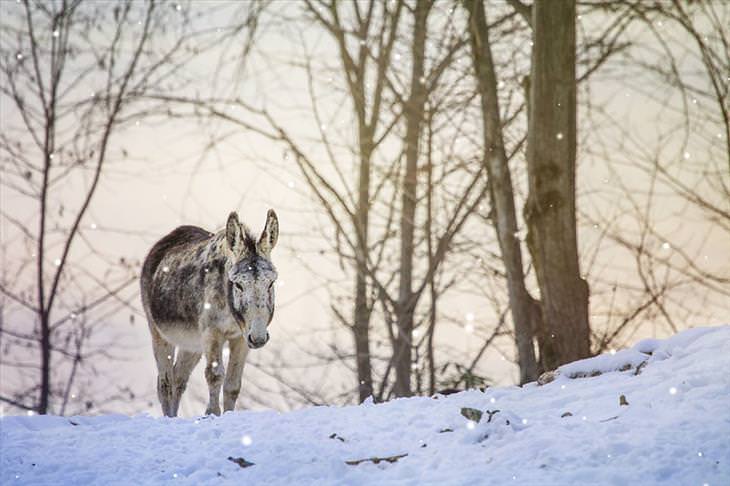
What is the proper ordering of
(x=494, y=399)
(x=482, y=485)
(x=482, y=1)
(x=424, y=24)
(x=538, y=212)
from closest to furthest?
(x=482, y=485) → (x=494, y=399) → (x=538, y=212) → (x=482, y=1) → (x=424, y=24)

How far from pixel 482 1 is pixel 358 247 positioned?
3.49 meters

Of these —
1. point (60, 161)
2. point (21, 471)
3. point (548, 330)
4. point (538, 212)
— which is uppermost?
point (60, 161)

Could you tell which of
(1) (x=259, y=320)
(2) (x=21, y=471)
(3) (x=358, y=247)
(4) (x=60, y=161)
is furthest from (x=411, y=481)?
(4) (x=60, y=161)

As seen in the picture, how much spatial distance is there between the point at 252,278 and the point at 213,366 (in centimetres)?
136

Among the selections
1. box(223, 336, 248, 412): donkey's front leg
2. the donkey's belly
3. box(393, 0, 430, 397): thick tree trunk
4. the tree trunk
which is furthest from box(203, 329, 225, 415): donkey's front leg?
the tree trunk

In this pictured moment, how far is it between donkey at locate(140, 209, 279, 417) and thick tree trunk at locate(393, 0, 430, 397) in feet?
8.62

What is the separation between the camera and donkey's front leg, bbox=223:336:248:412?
1015 centimetres

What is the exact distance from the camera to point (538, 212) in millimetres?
8828

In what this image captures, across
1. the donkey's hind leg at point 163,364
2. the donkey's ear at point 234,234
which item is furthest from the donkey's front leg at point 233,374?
the donkey's hind leg at point 163,364

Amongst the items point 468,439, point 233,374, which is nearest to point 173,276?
point 233,374

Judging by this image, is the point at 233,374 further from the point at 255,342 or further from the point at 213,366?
the point at 255,342

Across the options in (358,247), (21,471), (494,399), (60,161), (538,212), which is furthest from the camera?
(60,161)

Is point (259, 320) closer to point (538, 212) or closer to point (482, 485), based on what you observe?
point (538, 212)

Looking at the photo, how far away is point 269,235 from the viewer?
379 inches
